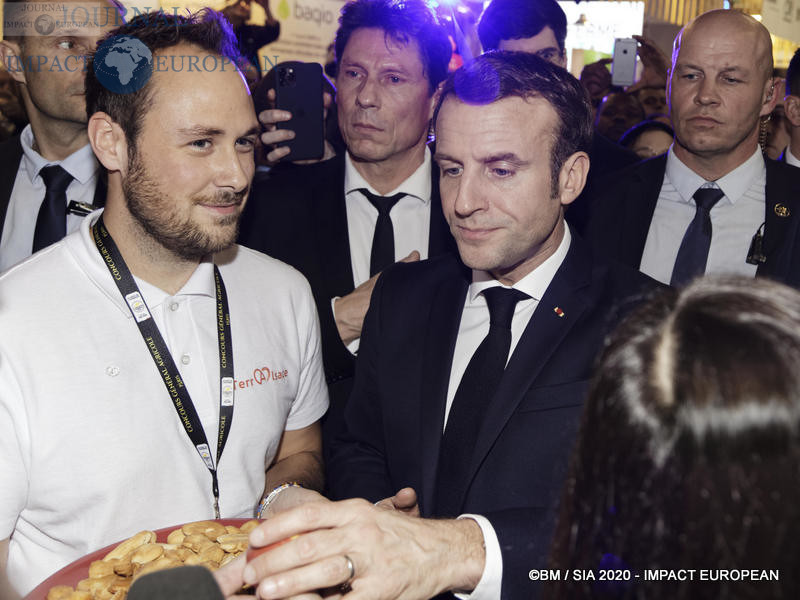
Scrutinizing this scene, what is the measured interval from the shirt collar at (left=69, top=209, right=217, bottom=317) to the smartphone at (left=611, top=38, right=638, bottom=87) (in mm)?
3628

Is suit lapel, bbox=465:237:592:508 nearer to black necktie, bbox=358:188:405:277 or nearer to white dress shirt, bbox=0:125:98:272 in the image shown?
black necktie, bbox=358:188:405:277

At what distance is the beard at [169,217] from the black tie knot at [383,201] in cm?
99

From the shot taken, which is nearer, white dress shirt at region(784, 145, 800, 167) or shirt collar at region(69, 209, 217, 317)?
shirt collar at region(69, 209, 217, 317)

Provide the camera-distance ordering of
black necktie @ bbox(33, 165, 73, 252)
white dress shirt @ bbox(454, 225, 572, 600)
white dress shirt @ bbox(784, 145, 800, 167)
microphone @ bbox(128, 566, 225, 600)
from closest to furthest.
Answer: microphone @ bbox(128, 566, 225, 600) < white dress shirt @ bbox(454, 225, 572, 600) < black necktie @ bbox(33, 165, 73, 252) < white dress shirt @ bbox(784, 145, 800, 167)

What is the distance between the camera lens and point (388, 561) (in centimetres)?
120

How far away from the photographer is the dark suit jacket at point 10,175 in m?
2.72

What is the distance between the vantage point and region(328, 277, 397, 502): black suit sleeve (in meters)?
2.00

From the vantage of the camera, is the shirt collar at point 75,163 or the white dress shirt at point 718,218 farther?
the white dress shirt at point 718,218

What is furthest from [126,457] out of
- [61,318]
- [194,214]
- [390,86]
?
[390,86]

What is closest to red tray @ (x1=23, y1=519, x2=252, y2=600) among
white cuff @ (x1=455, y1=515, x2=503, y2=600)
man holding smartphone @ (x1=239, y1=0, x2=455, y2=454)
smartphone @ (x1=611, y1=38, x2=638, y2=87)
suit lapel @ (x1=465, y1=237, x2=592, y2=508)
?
white cuff @ (x1=455, y1=515, x2=503, y2=600)

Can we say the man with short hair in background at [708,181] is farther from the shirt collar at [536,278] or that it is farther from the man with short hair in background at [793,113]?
the shirt collar at [536,278]

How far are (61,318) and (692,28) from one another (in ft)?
8.99
